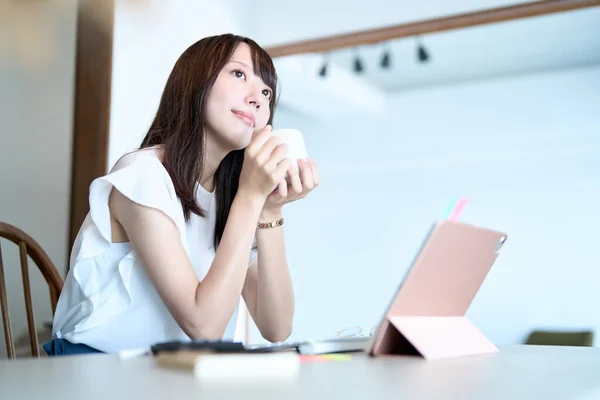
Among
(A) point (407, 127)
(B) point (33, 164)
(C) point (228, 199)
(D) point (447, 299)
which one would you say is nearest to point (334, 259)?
(A) point (407, 127)

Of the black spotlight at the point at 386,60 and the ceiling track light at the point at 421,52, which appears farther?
the black spotlight at the point at 386,60

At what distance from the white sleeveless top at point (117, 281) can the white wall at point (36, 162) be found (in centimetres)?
142

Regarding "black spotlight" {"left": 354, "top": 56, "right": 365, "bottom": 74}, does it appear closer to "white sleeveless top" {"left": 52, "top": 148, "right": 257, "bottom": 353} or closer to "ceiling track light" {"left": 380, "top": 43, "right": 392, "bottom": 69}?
"ceiling track light" {"left": 380, "top": 43, "right": 392, "bottom": 69}

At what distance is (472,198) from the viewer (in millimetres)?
5879

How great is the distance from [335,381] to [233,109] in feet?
2.55

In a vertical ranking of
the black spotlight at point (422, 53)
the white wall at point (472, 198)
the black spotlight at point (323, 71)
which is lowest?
the white wall at point (472, 198)

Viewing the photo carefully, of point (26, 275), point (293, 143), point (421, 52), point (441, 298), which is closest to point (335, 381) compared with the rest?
point (441, 298)

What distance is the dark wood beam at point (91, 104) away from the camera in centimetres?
240

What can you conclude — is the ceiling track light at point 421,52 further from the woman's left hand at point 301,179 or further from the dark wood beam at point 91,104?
the woman's left hand at point 301,179

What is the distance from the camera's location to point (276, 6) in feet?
9.71

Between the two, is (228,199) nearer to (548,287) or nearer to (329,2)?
(329,2)

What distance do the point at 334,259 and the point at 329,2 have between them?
3.79 meters

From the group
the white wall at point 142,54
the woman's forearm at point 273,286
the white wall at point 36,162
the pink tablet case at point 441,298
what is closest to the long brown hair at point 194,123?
the woman's forearm at point 273,286

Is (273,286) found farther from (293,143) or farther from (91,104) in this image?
(91,104)
